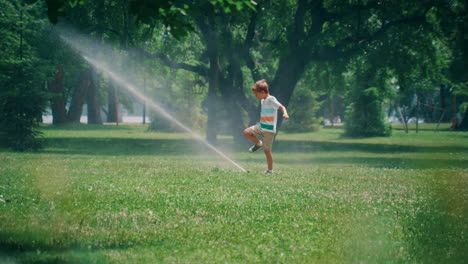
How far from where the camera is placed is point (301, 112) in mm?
58969

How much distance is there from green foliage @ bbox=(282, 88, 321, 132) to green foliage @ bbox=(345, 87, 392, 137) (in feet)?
36.0

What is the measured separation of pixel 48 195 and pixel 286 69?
2222cm

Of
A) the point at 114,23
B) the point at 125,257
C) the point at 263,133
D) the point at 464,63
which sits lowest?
the point at 125,257

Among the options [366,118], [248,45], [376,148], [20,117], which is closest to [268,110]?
[20,117]

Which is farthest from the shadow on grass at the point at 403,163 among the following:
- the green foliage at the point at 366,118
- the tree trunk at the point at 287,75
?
the green foliage at the point at 366,118

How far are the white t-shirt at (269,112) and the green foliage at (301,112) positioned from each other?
46.8 metres

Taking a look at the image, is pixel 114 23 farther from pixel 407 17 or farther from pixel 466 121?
pixel 466 121

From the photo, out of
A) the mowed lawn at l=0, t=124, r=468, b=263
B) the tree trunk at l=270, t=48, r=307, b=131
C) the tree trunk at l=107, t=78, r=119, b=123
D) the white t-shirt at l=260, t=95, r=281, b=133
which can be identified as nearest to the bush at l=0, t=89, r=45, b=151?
the mowed lawn at l=0, t=124, r=468, b=263

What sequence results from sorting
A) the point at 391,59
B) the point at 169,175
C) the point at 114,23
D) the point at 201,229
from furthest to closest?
the point at 391,59 < the point at 114,23 < the point at 169,175 < the point at 201,229

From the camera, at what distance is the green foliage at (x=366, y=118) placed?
1871 inches

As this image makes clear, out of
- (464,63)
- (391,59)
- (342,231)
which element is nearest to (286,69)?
(391,59)

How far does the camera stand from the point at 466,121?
181ft

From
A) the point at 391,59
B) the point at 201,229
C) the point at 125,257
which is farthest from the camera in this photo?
the point at 391,59

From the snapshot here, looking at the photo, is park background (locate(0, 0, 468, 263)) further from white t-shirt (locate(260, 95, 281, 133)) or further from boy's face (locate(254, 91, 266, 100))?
boy's face (locate(254, 91, 266, 100))
